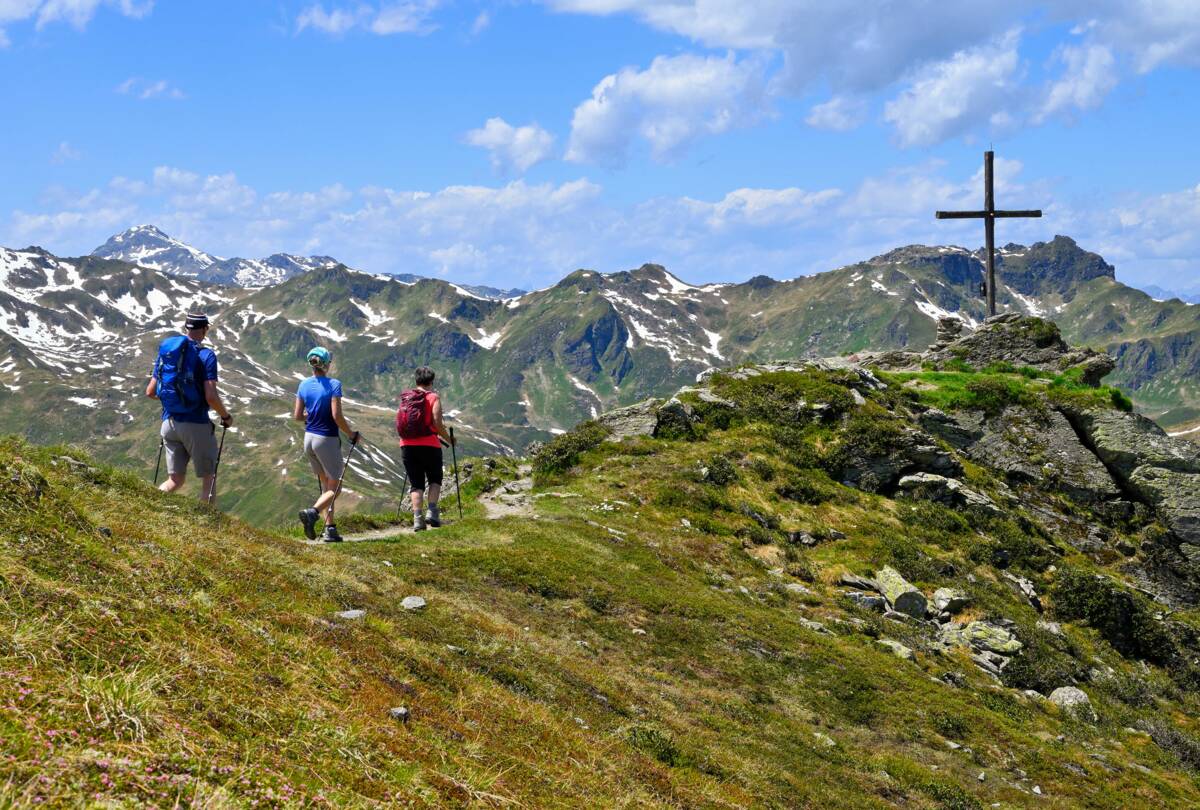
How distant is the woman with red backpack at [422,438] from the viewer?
1766 cm

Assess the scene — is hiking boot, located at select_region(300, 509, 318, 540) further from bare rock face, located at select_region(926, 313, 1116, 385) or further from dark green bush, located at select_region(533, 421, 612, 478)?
bare rock face, located at select_region(926, 313, 1116, 385)

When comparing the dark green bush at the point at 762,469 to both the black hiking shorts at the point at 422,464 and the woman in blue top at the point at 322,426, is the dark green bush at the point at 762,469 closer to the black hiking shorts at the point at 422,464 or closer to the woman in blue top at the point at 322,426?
the black hiking shorts at the point at 422,464

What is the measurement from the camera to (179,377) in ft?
45.3

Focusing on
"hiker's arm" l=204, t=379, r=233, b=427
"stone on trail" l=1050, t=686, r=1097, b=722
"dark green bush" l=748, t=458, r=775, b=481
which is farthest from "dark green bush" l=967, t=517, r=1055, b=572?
Result: "hiker's arm" l=204, t=379, r=233, b=427

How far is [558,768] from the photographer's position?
24.3 ft

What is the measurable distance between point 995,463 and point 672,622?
86.6 ft

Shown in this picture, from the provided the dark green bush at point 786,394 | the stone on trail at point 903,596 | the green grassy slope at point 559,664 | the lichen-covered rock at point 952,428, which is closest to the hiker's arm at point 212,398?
the green grassy slope at point 559,664

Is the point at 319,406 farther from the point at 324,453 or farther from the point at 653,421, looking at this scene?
the point at 653,421

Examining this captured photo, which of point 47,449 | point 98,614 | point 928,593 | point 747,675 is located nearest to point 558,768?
point 98,614

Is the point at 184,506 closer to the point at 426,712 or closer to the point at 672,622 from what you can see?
the point at 426,712

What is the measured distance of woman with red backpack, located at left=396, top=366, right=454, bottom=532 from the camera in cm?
1766

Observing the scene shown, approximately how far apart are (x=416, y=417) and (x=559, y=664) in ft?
26.5

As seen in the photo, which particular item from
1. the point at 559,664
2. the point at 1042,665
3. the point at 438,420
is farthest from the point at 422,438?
the point at 1042,665

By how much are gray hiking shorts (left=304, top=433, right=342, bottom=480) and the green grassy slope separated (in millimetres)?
2019
